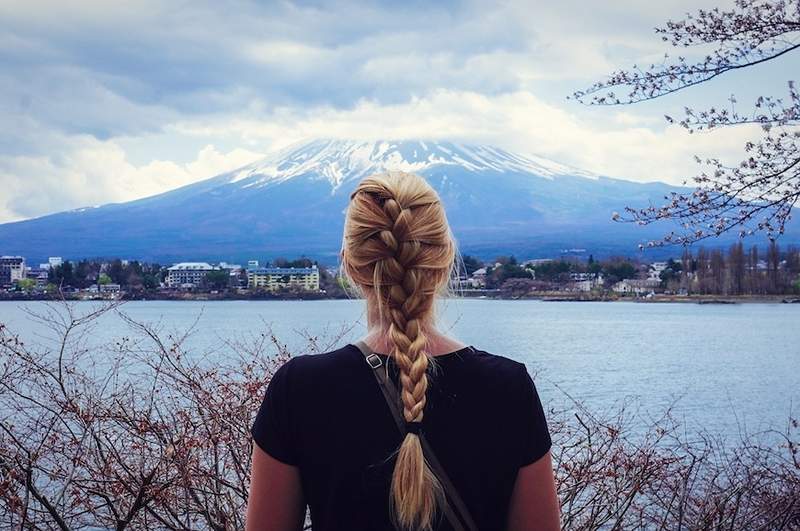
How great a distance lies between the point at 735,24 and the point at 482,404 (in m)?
4.09

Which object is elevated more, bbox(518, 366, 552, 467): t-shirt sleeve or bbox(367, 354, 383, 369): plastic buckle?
bbox(367, 354, 383, 369): plastic buckle

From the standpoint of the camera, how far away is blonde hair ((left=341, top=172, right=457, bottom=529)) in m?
1.47

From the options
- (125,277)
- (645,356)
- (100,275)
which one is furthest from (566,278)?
(100,275)

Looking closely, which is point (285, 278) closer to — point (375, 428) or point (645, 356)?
point (645, 356)

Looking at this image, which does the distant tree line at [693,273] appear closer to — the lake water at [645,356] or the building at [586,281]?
the building at [586,281]

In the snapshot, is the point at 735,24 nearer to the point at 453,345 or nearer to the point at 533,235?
the point at 453,345

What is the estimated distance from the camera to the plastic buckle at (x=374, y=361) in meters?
1.49

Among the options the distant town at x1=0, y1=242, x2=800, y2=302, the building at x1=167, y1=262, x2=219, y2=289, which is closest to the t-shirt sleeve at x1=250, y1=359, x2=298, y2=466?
the distant town at x1=0, y1=242, x2=800, y2=302

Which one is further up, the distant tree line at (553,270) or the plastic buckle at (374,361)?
the distant tree line at (553,270)

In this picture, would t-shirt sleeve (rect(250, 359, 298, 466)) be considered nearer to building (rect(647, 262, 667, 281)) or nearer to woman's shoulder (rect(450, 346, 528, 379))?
woman's shoulder (rect(450, 346, 528, 379))

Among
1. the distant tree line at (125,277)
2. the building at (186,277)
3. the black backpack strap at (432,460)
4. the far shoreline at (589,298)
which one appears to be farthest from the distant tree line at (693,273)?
the black backpack strap at (432,460)

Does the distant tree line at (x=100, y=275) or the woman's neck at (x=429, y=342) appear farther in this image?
the distant tree line at (x=100, y=275)

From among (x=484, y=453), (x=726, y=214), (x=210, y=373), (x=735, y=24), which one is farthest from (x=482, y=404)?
(x=735, y=24)

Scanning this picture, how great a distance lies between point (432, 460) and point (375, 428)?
111 mm
